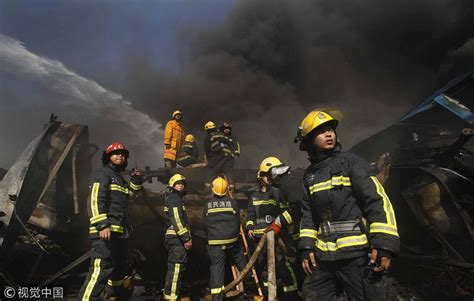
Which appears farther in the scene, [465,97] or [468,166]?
[465,97]

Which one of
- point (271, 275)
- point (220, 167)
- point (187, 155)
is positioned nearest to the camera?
point (271, 275)

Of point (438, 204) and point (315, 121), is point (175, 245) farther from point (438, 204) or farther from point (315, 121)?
point (438, 204)

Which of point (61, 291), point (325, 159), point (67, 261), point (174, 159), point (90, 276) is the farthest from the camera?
point (174, 159)

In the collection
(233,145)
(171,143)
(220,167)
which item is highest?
(171,143)

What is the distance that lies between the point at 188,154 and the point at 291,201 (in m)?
4.21

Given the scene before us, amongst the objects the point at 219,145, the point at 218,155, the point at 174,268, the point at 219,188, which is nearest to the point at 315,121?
the point at 219,188

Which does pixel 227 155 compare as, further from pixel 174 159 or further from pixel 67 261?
pixel 67 261

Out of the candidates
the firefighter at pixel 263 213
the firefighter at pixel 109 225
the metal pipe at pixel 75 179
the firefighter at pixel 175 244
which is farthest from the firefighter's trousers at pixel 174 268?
the metal pipe at pixel 75 179

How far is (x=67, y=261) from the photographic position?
5910 mm

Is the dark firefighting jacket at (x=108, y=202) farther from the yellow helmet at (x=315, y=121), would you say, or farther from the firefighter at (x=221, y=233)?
the yellow helmet at (x=315, y=121)

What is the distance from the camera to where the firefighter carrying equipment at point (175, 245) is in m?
4.28

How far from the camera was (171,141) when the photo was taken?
8.21m

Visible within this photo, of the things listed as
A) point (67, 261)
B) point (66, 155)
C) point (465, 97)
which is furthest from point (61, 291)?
point (465, 97)

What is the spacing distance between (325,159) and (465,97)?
4036 mm
